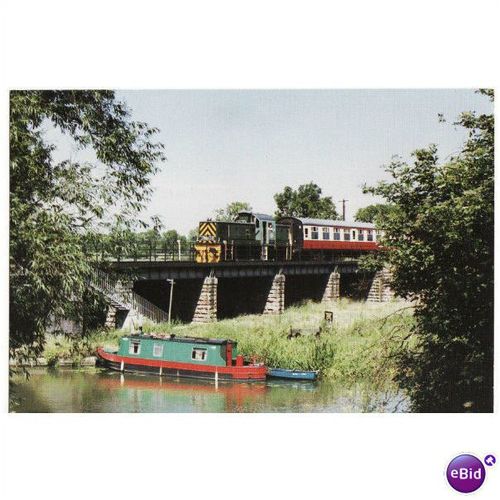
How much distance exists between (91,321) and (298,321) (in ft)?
14.1

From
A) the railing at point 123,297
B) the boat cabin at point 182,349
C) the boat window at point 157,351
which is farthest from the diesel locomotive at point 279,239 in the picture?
the boat window at point 157,351

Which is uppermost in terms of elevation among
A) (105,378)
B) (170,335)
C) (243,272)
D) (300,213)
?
(300,213)

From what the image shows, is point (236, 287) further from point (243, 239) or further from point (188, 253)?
point (188, 253)

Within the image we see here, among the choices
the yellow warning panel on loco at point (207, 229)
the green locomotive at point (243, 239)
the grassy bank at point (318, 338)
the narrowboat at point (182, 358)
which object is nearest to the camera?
the grassy bank at point (318, 338)

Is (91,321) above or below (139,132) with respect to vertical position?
below

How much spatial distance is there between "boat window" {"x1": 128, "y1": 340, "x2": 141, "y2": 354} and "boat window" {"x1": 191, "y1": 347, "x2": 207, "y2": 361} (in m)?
1.11

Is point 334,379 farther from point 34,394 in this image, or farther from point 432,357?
point 34,394

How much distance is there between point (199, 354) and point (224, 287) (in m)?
2.05

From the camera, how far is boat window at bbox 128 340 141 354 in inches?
447

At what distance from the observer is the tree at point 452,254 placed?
24.9 feet

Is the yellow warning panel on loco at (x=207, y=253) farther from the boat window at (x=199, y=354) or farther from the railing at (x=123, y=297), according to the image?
the boat window at (x=199, y=354)

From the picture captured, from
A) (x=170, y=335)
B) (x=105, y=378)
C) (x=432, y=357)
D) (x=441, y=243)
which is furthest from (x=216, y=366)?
Result: (x=441, y=243)

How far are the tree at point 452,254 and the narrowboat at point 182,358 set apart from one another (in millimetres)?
4022

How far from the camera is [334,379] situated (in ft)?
35.7
